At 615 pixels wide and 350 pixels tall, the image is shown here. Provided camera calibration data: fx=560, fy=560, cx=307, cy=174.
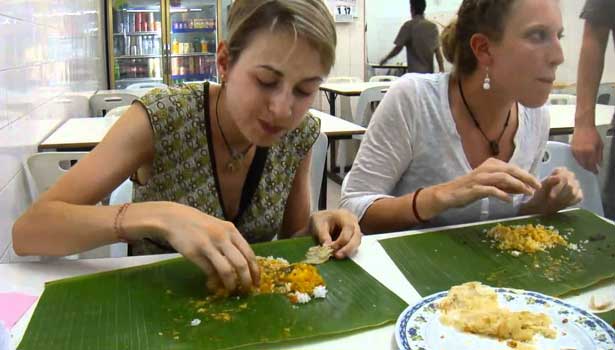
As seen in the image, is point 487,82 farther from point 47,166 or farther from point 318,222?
point 47,166

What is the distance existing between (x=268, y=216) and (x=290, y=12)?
52cm

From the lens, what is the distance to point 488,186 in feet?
4.27

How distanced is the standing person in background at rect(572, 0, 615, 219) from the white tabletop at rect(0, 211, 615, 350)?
0.37 m

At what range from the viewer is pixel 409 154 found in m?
1.58

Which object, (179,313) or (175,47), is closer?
(179,313)

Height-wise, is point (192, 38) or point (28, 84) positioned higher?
point (192, 38)

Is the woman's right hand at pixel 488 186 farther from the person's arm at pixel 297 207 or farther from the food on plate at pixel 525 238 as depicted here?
the person's arm at pixel 297 207

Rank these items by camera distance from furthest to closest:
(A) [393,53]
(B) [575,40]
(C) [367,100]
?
1. (A) [393,53]
2. (C) [367,100]
3. (B) [575,40]

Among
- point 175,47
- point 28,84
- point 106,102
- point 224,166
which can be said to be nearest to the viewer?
point 224,166

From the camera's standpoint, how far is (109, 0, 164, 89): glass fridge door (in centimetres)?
692

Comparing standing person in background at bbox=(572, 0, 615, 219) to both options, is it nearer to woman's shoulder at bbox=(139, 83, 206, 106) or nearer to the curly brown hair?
the curly brown hair

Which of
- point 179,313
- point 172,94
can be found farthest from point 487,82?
point 179,313

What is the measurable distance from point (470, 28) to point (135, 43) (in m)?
6.29

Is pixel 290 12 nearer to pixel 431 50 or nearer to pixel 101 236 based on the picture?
pixel 101 236
